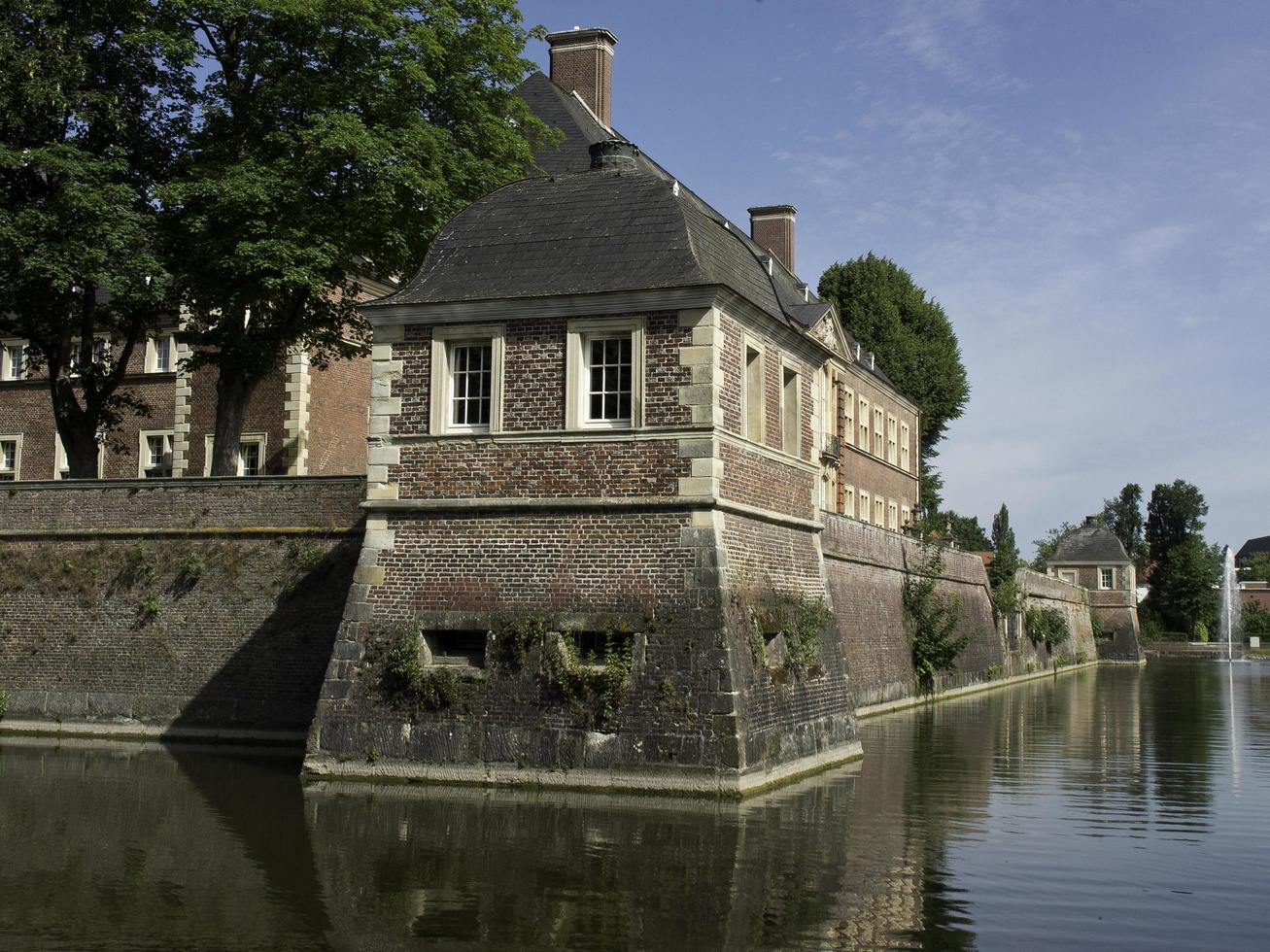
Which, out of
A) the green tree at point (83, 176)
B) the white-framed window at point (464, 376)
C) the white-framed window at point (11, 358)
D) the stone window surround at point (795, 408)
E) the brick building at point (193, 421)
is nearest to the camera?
the white-framed window at point (464, 376)

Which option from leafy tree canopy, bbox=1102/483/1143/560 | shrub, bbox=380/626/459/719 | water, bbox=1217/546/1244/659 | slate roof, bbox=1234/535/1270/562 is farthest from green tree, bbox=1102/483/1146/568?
shrub, bbox=380/626/459/719

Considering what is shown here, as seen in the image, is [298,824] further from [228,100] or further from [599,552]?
[228,100]

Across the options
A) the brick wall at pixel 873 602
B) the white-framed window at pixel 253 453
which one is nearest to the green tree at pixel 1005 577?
the brick wall at pixel 873 602

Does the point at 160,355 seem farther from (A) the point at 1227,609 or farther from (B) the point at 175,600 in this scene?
(A) the point at 1227,609

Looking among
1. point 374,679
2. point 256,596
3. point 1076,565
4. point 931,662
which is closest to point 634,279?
point 374,679

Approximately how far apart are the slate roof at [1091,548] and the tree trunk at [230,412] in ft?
193

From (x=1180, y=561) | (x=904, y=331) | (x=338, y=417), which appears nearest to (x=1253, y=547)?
(x=1180, y=561)

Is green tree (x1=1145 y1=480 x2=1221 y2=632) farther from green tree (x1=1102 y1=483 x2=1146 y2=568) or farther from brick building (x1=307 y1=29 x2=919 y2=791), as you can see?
brick building (x1=307 y1=29 x2=919 y2=791)

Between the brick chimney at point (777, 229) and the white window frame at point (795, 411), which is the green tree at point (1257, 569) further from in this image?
the white window frame at point (795, 411)

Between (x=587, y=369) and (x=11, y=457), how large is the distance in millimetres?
24219

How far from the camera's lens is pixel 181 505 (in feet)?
69.4

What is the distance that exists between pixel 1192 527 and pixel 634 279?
86.8m

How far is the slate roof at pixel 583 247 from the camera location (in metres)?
15.7

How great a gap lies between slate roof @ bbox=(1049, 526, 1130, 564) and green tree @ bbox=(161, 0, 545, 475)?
187 feet
